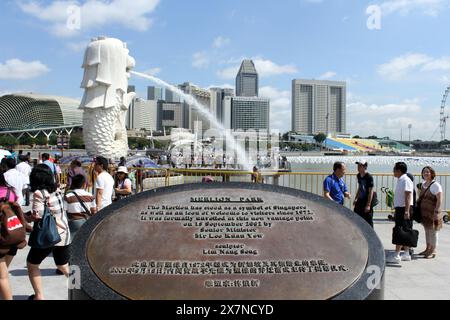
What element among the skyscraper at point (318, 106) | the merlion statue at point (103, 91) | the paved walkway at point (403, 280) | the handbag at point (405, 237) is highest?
the skyscraper at point (318, 106)

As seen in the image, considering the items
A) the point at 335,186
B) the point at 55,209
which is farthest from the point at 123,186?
the point at 335,186

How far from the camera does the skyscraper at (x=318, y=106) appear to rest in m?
127

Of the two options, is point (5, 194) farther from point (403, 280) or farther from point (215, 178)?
point (215, 178)

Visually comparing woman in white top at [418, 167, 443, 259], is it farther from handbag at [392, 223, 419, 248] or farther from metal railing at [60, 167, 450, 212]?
metal railing at [60, 167, 450, 212]

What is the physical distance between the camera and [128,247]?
3.23m

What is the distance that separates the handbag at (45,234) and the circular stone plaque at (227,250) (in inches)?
27.8

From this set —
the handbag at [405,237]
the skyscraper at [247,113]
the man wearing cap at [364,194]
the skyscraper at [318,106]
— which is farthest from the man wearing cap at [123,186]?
the skyscraper at [318,106]

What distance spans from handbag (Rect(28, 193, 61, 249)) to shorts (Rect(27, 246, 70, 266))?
7cm

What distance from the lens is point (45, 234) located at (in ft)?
13.1

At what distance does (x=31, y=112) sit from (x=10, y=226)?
10164 cm

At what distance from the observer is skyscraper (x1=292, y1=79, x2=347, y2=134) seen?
4990 inches

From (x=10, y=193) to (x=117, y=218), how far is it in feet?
3.97

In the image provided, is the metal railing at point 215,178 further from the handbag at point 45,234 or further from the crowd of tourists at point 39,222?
the handbag at point 45,234

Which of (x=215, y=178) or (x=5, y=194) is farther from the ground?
(x=5, y=194)
